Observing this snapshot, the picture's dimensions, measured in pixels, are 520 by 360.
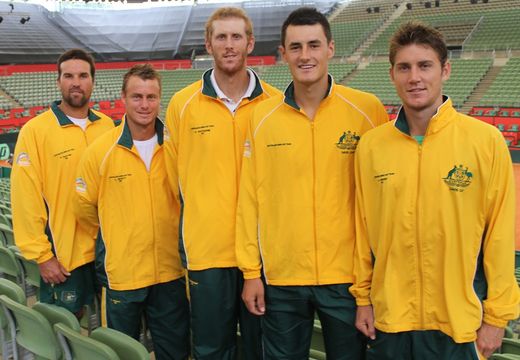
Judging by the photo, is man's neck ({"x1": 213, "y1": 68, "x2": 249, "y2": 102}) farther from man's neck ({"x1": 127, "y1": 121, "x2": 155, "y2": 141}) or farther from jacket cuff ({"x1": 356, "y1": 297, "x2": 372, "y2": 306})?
jacket cuff ({"x1": 356, "y1": 297, "x2": 372, "y2": 306})

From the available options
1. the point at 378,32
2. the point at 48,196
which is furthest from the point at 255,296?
the point at 378,32

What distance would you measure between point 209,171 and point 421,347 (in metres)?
1.13

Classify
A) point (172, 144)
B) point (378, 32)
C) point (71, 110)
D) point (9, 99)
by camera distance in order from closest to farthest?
1. point (172, 144)
2. point (71, 110)
3. point (9, 99)
4. point (378, 32)

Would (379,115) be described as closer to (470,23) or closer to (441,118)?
(441,118)

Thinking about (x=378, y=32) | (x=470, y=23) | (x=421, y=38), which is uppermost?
(x=378, y=32)

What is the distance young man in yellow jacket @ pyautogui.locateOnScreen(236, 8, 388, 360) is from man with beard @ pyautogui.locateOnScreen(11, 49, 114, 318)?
3.83 ft

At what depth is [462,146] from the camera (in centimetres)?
167

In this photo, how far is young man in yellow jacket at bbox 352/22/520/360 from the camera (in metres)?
1.66

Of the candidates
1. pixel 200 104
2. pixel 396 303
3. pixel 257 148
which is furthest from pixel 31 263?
pixel 396 303

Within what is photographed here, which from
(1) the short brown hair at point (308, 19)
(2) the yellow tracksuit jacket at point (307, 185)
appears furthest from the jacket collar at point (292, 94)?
(1) the short brown hair at point (308, 19)

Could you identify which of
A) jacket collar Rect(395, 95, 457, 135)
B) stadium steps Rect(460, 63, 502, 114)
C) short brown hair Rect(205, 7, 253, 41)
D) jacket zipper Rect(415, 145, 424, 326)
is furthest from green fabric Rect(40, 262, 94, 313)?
stadium steps Rect(460, 63, 502, 114)

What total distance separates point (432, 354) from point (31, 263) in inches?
97.1

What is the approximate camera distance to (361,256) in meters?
1.91

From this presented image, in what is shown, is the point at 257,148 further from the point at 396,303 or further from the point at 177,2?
the point at 177,2
